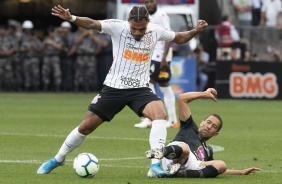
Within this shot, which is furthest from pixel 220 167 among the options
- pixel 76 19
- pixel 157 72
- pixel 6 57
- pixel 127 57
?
pixel 6 57

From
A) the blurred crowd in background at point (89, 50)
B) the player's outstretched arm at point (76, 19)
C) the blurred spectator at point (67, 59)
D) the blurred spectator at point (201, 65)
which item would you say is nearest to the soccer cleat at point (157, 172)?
the player's outstretched arm at point (76, 19)

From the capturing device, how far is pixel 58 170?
43.0 ft

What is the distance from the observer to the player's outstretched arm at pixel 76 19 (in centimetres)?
1193

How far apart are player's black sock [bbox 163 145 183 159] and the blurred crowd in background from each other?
65.7 ft

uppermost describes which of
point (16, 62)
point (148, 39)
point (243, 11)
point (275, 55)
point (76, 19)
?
point (76, 19)

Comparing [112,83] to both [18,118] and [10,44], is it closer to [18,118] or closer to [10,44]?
[18,118]

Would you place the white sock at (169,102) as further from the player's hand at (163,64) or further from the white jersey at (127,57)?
the white jersey at (127,57)

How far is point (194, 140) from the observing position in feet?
40.4

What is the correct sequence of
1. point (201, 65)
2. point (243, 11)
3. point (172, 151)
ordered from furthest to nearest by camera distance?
1. point (243, 11)
2. point (201, 65)
3. point (172, 151)

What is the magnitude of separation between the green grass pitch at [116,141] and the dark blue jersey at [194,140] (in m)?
0.35

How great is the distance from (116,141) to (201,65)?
15320 millimetres

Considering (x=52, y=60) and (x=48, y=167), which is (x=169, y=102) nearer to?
(x=48, y=167)

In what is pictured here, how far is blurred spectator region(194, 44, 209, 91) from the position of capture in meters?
31.7

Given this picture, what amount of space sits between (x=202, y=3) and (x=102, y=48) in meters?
4.68
